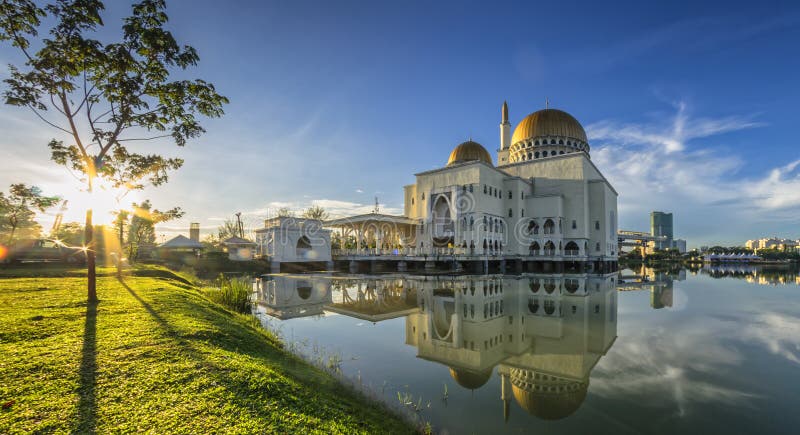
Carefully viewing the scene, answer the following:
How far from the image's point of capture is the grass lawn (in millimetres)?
Answer: 3039

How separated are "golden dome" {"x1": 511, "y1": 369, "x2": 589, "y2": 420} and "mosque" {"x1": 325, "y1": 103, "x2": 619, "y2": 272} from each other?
96.8 feet

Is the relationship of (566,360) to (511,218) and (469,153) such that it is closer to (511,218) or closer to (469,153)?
(511,218)

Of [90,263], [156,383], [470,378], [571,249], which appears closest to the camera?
[156,383]

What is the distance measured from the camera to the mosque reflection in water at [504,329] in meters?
5.82

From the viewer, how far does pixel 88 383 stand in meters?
3.61

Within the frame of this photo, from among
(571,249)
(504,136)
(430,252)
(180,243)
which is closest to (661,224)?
(504,136)

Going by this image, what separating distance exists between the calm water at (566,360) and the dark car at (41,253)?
595 inches

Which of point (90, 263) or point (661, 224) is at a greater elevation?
point (661, 224)

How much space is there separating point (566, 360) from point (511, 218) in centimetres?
3799

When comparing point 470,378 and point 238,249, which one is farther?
point 238,249

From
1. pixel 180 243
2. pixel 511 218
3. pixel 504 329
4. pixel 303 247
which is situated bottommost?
pixel 504 329

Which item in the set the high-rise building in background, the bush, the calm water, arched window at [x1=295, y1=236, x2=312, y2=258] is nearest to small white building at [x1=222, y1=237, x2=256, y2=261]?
arched window at [x1=295, y1=236, x2=312, y2=258]

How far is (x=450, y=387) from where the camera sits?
5.75 metres

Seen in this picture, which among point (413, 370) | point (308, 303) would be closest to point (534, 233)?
point (308, 303)
